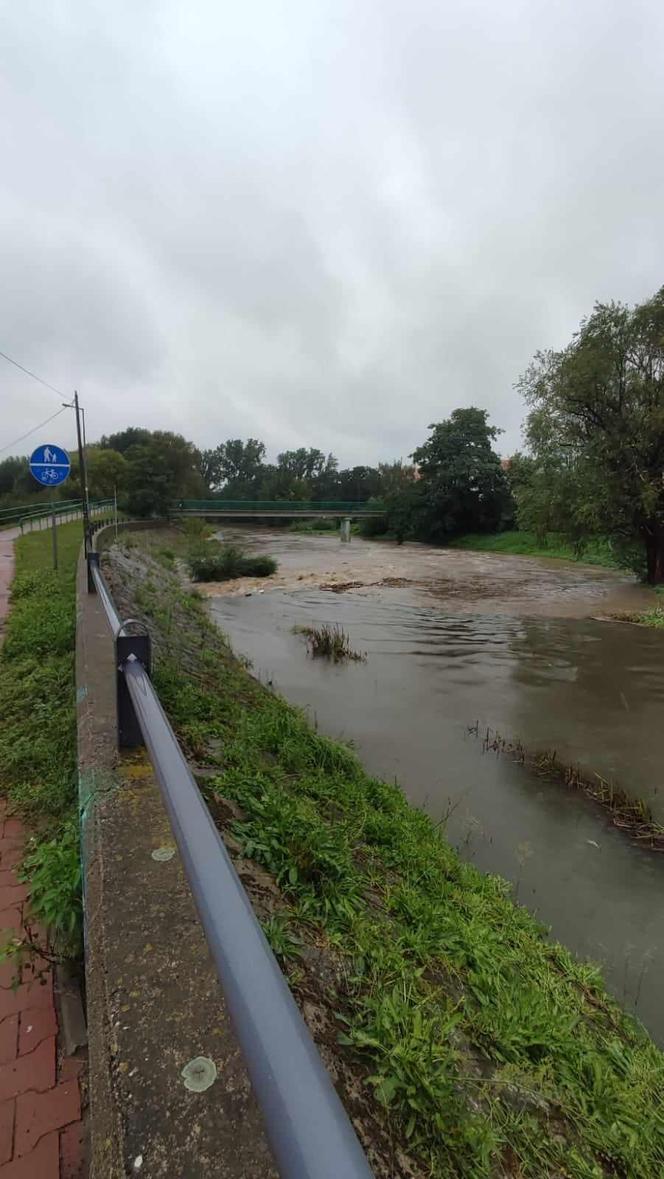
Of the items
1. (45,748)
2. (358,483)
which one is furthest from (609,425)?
(358,483)

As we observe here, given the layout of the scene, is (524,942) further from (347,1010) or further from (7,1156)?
(7,1156)

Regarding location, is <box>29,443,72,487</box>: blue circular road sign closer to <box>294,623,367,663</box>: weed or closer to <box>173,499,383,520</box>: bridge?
<box>294,623,367,663</box>: weed

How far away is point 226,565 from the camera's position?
21969 mm

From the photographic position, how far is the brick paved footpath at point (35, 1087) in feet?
5.07

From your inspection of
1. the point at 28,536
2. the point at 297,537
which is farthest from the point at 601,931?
the point at 297,537

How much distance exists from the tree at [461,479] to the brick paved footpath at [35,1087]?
41041 mm

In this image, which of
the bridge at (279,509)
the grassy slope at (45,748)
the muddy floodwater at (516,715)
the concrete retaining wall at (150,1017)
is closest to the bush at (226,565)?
the muddy floodwater at (516,715)

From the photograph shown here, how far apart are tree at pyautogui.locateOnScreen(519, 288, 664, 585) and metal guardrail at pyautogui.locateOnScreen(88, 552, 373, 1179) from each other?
61.8ft

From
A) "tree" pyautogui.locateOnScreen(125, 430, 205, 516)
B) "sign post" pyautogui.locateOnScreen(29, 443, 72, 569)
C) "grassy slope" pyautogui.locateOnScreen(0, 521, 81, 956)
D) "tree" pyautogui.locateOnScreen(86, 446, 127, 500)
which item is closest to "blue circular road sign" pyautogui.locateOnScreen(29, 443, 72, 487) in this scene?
"sign post" pyautogui.locateOnScreen(29, 443, 72, 569)

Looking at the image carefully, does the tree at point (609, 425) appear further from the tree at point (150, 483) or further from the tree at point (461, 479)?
the tree at point (150, 483)

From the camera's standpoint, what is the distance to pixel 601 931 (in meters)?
3.83

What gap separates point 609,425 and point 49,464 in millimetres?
16294

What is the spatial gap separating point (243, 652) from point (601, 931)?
8.02 metres

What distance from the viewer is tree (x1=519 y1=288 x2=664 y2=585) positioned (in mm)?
17797
